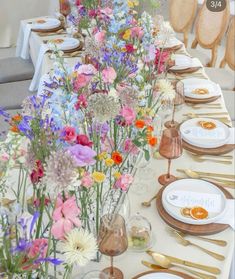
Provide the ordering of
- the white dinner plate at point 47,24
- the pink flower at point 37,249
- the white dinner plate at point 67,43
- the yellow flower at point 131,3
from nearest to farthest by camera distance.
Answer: the pink flower at point 37,249
the yellow flower at point 131,3
the white dinner plate at point 67,43
the white dinner plate at point 47,24

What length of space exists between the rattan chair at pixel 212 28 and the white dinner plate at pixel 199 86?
1.11 m

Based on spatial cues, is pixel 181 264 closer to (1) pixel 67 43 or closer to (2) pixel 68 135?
(2) pixel 68 135

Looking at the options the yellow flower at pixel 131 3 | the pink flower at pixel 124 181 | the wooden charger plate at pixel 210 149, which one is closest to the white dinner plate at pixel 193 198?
the wooden charger plate at pixel 210 149

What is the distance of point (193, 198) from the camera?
1.54 m

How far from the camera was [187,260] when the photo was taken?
1.33 meters

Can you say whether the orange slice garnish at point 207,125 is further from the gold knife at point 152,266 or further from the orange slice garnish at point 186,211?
the gold knife at point 152,266

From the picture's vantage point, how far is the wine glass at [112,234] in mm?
1113

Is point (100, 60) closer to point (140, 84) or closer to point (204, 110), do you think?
point (140, 84)

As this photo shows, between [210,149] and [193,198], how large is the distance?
0.36 meters

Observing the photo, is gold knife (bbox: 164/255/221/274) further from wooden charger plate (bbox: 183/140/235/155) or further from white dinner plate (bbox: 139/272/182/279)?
wooden charger plate (bbox: 183/140/235/155)

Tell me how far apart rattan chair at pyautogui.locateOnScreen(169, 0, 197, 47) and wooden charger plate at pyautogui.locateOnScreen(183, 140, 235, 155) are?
206cm

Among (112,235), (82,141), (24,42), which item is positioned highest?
(82,141)

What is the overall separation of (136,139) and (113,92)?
0.51ft

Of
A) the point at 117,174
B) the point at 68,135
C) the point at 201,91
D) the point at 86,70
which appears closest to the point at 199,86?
the point at 201,91
